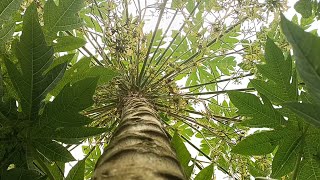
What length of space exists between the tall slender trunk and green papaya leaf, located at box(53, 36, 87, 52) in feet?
1.91

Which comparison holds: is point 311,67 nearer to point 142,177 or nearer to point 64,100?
point 142,177

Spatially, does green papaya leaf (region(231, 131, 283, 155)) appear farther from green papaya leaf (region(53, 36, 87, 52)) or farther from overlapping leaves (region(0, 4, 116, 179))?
green papaya leaf (region(53, 36, 87, 52))

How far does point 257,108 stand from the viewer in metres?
1.64

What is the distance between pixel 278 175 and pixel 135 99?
2.81ft

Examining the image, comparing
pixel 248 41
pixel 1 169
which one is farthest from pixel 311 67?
pixel 248 41

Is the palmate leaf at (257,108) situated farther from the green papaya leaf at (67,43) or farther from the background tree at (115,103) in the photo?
the green papaya leaf at (67,43)

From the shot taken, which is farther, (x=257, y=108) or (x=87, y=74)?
(x=87, y=74)

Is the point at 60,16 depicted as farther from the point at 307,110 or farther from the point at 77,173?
the point at 307,110

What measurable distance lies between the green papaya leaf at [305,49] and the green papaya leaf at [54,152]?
99 centimetres

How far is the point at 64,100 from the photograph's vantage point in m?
1.36

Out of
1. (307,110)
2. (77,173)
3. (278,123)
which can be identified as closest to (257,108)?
(278,123)

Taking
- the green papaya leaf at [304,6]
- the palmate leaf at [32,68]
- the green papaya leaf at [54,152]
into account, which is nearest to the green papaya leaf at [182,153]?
the green papaya leaf at [54,152]

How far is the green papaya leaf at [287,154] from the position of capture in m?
1.62

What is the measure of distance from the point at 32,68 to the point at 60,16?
40 cm
